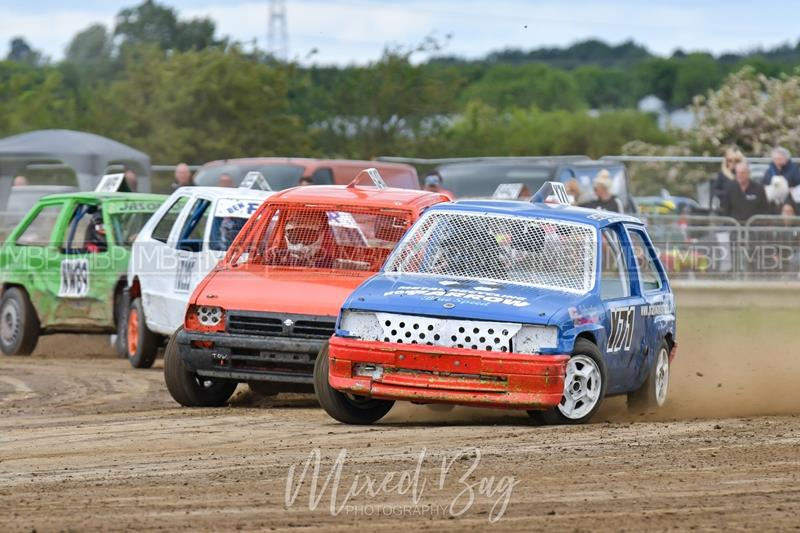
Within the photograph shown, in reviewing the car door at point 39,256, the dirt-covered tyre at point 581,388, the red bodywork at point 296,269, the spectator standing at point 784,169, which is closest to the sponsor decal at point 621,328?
the dirt-covered tyre at point 581,388

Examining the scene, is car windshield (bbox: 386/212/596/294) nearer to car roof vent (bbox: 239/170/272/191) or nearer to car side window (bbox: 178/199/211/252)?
car side window (bbox: 178/199/211/252)

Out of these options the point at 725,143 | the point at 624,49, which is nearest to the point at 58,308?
the point at 725,143

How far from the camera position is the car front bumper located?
11.2 metres

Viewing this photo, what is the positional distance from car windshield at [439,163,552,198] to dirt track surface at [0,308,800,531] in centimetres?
879

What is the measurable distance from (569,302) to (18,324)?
943 centimetres

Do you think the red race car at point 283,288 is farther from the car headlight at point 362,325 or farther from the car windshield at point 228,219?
the car windshield at point 228,219

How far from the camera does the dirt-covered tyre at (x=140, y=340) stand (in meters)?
15.7

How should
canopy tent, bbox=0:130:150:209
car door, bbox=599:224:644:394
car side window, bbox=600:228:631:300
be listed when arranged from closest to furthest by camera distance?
car door, bbox=599:224:644:394 < car side window, bbox=600:228:631:300 < canopy tent, bbox=0:130:150:209

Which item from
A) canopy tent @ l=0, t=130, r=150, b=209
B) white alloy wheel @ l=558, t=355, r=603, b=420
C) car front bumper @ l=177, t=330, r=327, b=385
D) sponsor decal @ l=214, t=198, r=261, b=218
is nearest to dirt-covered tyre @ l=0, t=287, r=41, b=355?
sponsor decal @ l=214, t=198, r=261, b=218

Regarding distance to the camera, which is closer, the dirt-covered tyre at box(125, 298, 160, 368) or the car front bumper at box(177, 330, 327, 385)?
the car front bumper at box(177, 330, 327, 385)

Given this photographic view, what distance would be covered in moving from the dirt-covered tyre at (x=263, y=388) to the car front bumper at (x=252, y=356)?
136 millimetres

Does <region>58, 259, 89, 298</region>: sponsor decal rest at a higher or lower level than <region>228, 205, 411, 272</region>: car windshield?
lower

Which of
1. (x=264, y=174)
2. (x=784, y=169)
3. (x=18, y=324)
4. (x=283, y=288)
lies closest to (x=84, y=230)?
(x=18, y=324)

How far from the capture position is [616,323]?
10.7 m
